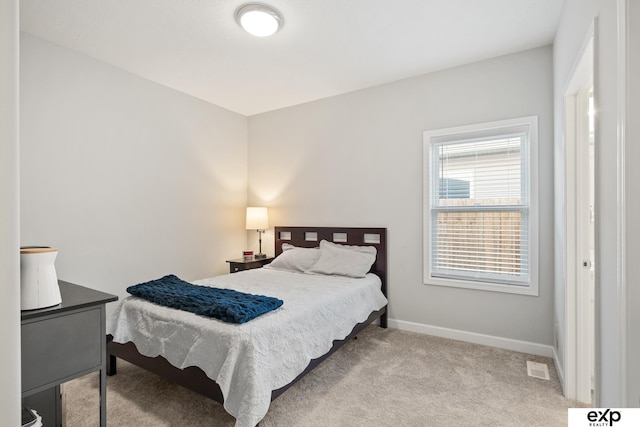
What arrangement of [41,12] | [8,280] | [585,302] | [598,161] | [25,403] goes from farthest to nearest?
[41,12], [585,302], [25,403], [598,161], [8,280]

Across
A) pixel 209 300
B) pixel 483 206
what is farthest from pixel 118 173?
pixel 483 206

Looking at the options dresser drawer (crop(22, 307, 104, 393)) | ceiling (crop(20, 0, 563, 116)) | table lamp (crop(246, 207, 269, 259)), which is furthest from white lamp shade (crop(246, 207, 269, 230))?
dresser drawer (crop(22, 307, 104, 393))

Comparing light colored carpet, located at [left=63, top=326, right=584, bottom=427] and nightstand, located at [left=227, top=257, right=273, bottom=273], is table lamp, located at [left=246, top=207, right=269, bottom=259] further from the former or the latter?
light colored carpet, located at [left=63, top=326, right=584, bottom=427]

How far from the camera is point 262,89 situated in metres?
3.72

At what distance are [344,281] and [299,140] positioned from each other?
1992 mm

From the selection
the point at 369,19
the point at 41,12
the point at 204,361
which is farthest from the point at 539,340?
the point at 41,12

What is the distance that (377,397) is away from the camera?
2.19 m

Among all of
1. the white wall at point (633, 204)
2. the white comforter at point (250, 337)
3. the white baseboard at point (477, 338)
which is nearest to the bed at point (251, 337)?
the white comforter at point (250, 337)

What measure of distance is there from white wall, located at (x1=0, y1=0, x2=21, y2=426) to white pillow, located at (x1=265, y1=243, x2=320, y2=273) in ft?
8.78

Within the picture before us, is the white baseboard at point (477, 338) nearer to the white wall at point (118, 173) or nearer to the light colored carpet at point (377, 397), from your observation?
the light colored carpet at point (377, 397)

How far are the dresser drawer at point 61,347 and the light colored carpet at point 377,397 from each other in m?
0.72

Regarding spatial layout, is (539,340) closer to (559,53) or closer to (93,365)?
(559,53)

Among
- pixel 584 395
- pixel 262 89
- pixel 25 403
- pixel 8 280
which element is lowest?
pixel 584 395

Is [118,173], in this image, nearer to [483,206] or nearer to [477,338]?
[483,206]
